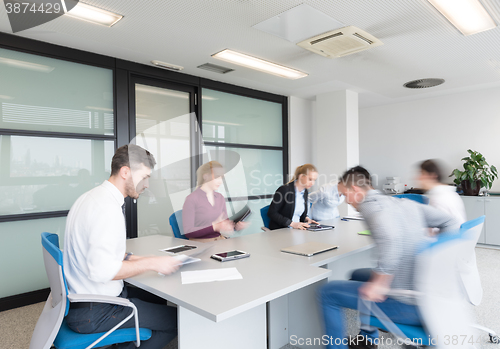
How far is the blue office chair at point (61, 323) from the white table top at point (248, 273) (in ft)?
0.74

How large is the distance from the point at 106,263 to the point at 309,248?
1353 millimetres

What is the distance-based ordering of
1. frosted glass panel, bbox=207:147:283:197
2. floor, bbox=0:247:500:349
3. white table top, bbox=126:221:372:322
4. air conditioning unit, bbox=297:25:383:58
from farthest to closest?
frosted glass panel, bbox=207:147:283:197 < air conditioning unit, bbox=297:25:383:58 < floor, bbox=0:247:500:349 < white table top, bbox=126:221:372:322

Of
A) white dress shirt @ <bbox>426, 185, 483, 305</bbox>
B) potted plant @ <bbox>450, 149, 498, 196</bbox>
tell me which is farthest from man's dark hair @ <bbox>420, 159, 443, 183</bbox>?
potted plant @ <bbox>450, 149, 498, 196</bbox>

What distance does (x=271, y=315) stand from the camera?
239 cm

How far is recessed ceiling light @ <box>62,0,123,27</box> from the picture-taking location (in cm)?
279

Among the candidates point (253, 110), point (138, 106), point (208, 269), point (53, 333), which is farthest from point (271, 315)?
point (253, 110)

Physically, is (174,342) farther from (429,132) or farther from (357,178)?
(429,132)

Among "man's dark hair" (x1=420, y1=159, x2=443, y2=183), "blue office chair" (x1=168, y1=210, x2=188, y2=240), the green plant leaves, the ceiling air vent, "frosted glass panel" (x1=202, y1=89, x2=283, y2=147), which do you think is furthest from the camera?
the green plant leaves

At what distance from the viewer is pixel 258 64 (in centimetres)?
428

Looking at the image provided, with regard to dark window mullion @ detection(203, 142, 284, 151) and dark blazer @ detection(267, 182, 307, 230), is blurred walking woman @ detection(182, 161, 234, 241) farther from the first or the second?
dark window mullion @ detection(203, 142, 284, 151)

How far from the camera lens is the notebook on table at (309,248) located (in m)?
2.21

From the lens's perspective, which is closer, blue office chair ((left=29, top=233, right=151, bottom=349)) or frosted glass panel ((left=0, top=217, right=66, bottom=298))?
blue office chair ((left=29, top=233, right=151, bottom=349))

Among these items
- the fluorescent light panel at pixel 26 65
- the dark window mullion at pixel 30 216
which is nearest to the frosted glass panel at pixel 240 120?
the fluorescent light panel at pixel 26 65

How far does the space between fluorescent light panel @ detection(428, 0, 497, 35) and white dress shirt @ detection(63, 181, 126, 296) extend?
9.51ft
